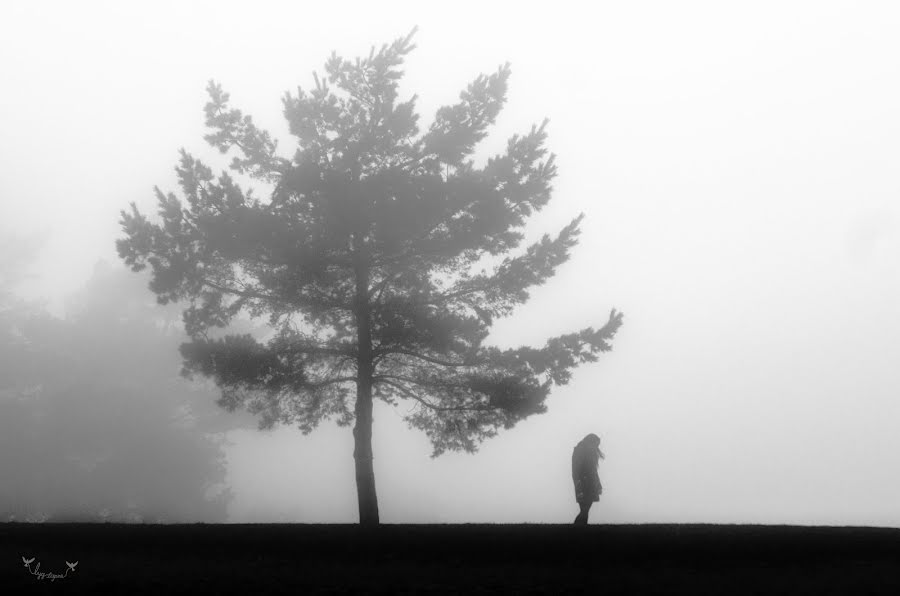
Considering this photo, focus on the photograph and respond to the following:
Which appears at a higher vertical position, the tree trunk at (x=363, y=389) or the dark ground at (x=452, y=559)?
the tree trunk at (x=363, y=389)

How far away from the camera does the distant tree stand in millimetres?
40281

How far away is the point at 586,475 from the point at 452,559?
5.95 m

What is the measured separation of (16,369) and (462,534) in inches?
1456

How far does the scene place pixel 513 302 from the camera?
19969 millimetres

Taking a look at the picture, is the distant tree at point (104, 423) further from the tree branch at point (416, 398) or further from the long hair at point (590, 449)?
the long hair at point (590, 449)

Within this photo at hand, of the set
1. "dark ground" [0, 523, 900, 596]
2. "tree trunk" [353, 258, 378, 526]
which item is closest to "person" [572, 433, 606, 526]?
"dark ground" [0, 523, 900, 596]

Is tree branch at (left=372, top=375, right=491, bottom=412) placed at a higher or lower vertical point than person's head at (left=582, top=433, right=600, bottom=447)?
higher

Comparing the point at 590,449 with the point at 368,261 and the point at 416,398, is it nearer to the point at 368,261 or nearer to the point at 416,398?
the point at 416,398

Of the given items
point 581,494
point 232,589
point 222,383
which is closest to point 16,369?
point 222,383

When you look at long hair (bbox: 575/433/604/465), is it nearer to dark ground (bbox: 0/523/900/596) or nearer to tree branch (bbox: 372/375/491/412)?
dark ground (bbox: 0/523/900/596)

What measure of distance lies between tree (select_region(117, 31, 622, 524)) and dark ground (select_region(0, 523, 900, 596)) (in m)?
4.81

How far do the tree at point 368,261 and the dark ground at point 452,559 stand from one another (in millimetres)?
4807

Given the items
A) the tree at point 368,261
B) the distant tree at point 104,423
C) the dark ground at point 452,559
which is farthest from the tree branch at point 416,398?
the distant tree at point 104,423

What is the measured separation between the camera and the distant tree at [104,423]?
132ft
